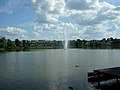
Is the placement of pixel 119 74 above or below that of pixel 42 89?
above

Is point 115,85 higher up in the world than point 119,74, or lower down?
lower down

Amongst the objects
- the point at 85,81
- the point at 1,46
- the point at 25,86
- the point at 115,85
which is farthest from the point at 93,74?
the point at 1,46

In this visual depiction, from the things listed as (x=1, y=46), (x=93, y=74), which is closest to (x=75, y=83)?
(x=93, y=74)

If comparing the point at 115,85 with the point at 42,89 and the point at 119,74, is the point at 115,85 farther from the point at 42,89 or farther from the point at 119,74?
the point at 42,89

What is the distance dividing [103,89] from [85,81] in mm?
5067

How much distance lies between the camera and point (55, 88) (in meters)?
32.1

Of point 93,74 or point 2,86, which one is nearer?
point 2,86

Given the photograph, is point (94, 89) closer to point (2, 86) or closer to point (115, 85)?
point (115, 85)

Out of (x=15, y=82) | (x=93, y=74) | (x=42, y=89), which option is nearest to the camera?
(x=42, y=89)

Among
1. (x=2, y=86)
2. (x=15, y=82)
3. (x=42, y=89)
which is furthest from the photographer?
(x=15, y=82)

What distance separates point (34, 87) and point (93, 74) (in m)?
12.1

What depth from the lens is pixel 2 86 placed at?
Answer: 33750 mm

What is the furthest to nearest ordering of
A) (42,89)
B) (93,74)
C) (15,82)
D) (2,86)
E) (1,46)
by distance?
(1,46)
(93,74)
(15,82)
(2,86)
(42,89)

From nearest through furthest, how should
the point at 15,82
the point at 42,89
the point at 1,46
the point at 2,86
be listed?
the point at 42,89
the point at 2,86
the point at 15,82
the point at 1,46
